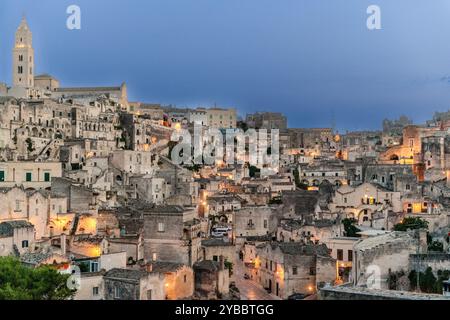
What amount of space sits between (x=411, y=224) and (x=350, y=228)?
225cm

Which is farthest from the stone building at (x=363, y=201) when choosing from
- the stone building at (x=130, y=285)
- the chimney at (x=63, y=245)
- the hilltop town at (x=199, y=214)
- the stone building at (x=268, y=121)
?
the stone building at (x=268, y=121)

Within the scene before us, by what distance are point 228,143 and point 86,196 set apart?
24357mm

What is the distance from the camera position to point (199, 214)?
25.8m

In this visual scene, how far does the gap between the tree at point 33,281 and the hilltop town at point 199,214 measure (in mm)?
1390

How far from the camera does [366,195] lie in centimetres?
2500

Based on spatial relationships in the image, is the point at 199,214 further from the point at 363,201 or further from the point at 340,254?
the point at 340,254

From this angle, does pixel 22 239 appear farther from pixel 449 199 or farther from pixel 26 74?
pixel 26 74

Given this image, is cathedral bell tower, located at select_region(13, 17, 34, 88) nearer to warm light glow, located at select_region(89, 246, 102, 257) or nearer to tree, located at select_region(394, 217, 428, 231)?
warm light glow, located at select_region(89, 246, 102, 257)

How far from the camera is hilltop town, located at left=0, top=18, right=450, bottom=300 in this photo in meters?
14.9

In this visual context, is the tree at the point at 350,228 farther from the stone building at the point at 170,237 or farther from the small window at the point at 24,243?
the small window at the point at 24,243

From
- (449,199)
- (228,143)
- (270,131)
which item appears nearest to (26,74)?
(228,143)

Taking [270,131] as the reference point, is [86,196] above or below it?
below

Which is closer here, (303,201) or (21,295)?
(21,295)
